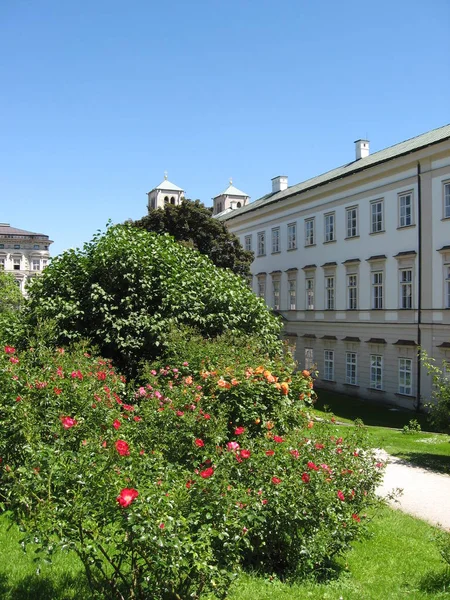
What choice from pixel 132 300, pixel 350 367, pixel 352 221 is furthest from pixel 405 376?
pixel 132 300

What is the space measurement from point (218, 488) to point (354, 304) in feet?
92.2

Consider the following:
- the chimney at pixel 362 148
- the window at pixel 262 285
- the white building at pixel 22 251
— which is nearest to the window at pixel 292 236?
the window at pixel 262 285

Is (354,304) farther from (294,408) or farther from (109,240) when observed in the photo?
(294,408)

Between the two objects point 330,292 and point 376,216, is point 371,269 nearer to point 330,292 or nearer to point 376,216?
point 376,216

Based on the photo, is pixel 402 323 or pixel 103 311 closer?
pixel 103 311

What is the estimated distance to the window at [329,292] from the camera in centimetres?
3434

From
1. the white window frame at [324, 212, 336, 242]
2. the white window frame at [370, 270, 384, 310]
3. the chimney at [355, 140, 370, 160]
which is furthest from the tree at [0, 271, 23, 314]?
the white window frame at [370, 270, 384, 310]

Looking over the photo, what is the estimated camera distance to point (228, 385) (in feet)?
28.7

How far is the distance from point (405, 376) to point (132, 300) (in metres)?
17.7

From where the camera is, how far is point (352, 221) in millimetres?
32625

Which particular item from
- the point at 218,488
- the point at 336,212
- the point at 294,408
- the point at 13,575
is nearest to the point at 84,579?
the point at 13,575

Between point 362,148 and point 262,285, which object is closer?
point 362,148

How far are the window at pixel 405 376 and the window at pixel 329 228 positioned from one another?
9.01 metres

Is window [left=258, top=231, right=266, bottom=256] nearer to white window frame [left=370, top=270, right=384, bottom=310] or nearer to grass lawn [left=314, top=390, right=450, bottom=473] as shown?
grass lawn [left=314, top=390, right=450, bottom=473]
